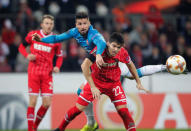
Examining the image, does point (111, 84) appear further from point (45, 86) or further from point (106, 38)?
point (106, 38)

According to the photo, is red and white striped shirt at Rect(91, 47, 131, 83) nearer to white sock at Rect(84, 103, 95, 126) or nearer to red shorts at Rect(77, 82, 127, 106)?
red shorts at Rect(77, 82, 127, 106)

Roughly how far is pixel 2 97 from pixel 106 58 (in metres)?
4.29

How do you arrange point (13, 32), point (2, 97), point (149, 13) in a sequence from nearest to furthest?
point (2, 97) < point (13, 32) < point (149, 13)

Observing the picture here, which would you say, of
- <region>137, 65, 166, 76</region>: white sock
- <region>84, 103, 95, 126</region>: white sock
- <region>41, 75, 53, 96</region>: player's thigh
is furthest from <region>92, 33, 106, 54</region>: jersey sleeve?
<region>41, 75, 53, 96</region>: player's thigh

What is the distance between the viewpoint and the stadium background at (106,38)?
407 inches

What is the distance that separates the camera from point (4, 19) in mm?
12586

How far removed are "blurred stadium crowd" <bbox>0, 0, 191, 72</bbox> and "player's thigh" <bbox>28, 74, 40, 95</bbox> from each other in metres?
3.16

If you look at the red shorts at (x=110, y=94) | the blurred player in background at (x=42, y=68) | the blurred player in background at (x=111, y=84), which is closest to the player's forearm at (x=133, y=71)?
the blurred player in background at (x=111, y=84)

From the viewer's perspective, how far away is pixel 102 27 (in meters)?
12.9

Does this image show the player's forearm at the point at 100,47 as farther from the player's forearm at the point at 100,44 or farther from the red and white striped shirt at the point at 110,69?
the red and white striped shirt at the point at 110,69

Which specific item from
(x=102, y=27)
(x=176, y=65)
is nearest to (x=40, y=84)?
(x=176, y=65)

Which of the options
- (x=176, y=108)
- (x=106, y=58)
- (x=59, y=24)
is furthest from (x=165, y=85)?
(x=106, y=58)

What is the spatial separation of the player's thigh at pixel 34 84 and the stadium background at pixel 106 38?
6.96 feet

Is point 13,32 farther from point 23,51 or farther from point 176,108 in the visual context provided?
point 176,108
